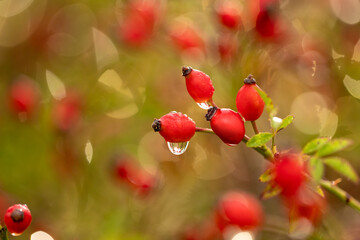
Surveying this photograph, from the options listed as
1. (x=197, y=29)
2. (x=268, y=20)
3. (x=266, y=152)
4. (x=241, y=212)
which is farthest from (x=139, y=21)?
(x=266, y=152)

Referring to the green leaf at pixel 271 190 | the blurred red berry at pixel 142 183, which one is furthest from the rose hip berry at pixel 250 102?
the blurred red berry at pixel 142 183

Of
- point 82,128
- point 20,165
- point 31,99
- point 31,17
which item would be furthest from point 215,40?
point 31,17

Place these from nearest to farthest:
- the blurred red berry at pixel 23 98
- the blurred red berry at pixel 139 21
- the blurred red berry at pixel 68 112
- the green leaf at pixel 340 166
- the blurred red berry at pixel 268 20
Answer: the green leaf at pixel 340 166 → the blurred red berry at pixel 268 20 → the blurred red berry at pixel 68 112 → the blurred red berry at pixel 23 98 → the blurred red berry at pixel 139 21

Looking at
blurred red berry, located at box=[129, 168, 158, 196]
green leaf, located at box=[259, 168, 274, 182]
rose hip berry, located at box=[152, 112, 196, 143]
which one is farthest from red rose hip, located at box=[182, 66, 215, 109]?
blurred red berry, located at box=[129, 168, 158, 196]

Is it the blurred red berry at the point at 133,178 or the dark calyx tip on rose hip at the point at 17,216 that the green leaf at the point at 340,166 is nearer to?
the dark calyx tip on rose hip at the point at 17,216

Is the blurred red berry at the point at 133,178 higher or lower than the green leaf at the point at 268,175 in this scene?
lower

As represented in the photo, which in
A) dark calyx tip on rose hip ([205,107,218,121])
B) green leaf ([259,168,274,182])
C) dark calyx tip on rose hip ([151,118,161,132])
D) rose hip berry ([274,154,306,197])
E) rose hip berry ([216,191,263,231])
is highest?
dark calyx tip on rose hip ([205,107,218,121])

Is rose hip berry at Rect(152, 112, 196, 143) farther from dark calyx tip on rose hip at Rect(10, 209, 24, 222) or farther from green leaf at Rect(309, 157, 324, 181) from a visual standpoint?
dark calyx tip on rose hip at Rect(10, 209, 24, 222)
